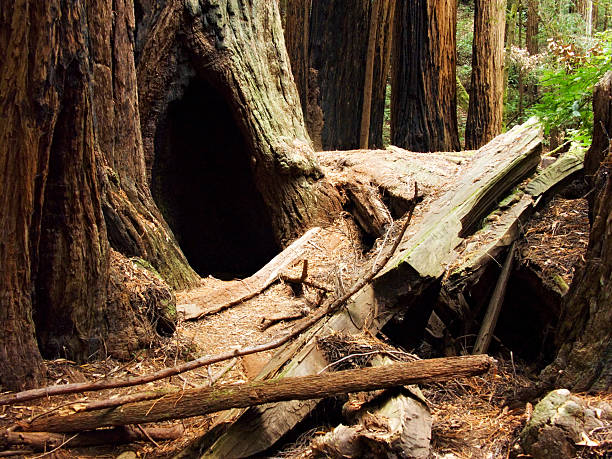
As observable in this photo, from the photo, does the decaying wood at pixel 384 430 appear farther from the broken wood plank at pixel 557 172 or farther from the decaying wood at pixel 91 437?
the broken wood plank at pixel 557 172

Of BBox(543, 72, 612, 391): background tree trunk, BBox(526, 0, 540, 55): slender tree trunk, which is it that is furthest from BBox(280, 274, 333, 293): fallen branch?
BBox(526, 0, 540, 55): slender tree trunk

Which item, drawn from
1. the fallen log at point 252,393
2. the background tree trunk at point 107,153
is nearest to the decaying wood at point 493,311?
the fallen log at point 252,393

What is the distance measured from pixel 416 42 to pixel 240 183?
380 cm

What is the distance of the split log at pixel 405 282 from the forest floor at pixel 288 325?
0.23 meters

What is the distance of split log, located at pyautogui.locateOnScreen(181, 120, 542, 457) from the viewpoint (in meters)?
3.25

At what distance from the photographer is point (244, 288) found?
5.76m

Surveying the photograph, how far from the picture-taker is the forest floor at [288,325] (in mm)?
3299

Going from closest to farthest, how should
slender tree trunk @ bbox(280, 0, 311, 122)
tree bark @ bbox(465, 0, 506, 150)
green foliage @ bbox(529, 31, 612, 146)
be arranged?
green foliage @ bbox(529, 31, 612, 146), tree bark @ bbox(465, 0, 506, 150), slender tree trunk @ bbox(280, 0, 311, 122)

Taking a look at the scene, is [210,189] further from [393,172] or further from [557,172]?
[557,172]

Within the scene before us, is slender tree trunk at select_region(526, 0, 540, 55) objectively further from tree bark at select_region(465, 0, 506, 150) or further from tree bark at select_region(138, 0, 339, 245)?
tree bark at select_region(138, 0, 339, 245)

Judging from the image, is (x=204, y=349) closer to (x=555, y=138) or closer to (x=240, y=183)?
(x=240, y=183)

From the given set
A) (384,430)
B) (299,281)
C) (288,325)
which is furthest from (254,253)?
(384,430)

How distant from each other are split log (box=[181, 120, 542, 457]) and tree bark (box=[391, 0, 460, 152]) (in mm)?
3116

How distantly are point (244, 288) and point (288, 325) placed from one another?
0.78 m
